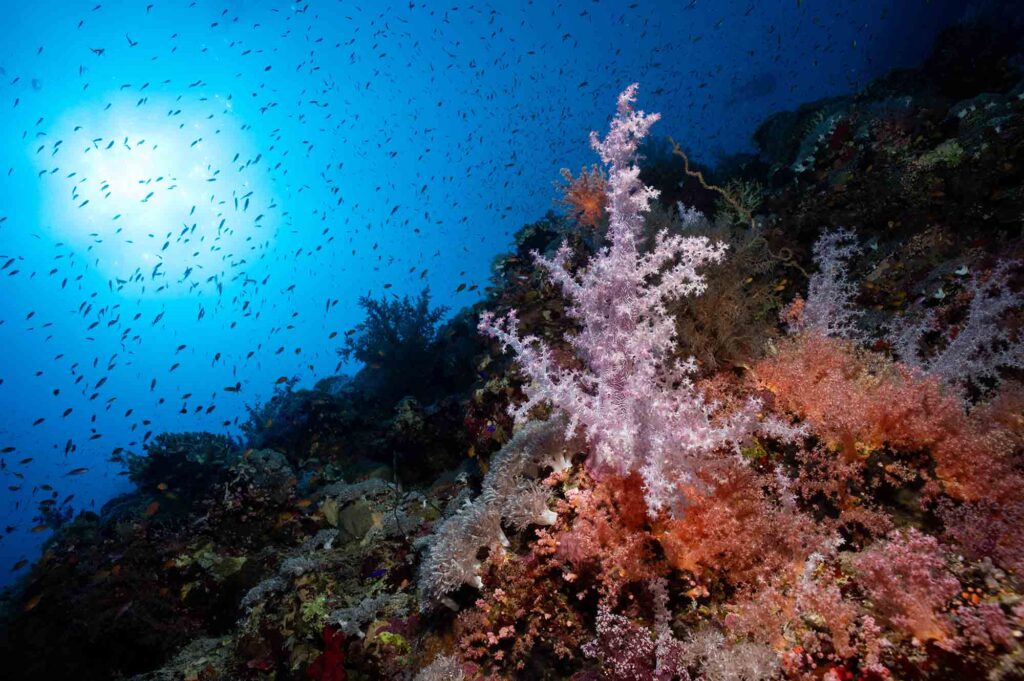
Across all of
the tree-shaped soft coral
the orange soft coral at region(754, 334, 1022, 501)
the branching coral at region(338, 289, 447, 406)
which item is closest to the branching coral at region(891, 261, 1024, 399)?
the orange soft coral at region(754, 334, 1022, 501)

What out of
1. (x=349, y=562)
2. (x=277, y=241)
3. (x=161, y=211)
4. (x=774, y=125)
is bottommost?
(x=349, y=562)

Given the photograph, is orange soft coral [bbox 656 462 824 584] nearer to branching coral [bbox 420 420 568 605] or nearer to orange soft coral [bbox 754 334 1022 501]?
orange soft coral [bbox 754 334 1022 501]

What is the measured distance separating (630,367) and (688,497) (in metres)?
1.08

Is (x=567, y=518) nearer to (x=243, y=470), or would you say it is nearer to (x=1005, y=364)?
(x=1005, y=364)

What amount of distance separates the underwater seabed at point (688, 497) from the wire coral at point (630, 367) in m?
0.03

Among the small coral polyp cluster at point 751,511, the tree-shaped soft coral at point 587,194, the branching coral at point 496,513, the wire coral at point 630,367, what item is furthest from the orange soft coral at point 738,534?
the tree-shaped soft coral at point 587,194

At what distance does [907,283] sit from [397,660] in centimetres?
727

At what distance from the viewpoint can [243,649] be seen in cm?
516

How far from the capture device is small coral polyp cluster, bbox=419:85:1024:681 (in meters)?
2.30

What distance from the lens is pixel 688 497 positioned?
10.3 feet

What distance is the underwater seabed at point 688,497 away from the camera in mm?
2533

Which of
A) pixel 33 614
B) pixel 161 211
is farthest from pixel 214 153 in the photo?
pixel 33 614

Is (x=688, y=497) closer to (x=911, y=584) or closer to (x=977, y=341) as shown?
(x=911, y=584)

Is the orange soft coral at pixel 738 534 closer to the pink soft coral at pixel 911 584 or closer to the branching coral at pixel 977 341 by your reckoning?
the pink soft coral at pixel 911 584
